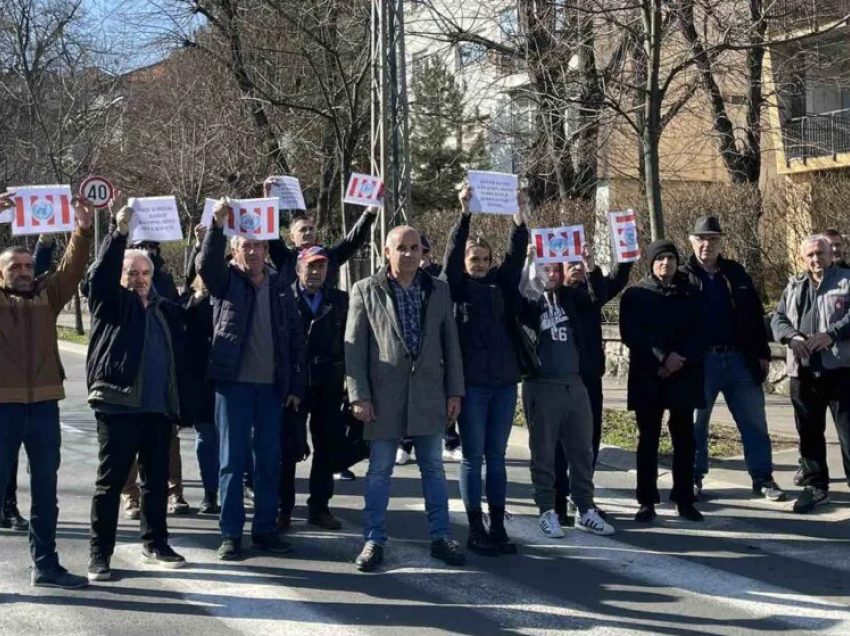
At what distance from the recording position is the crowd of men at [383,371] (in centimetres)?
643

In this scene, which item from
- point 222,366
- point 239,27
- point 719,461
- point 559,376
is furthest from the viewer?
point 239,27

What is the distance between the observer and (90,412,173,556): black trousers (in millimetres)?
6492

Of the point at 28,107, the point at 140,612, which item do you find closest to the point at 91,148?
the point at 28,107

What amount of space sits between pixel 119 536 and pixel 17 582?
46.0 inches

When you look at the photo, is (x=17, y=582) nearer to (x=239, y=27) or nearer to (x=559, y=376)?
(x=559, y=376)

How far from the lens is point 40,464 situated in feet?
20.6

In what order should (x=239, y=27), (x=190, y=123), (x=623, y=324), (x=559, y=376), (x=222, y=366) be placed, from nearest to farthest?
(x=222, y=366)
(x=559, y=376)
(x=623, y=324)
(x=239, y=27)
(x=190, y=123)

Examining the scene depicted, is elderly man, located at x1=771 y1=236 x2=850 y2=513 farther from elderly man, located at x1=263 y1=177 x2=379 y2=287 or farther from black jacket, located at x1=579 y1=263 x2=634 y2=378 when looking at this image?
elderly man, located at x1=263 y1=177 x2=379 y2=287

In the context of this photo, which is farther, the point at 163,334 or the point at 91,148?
the point at 91,148

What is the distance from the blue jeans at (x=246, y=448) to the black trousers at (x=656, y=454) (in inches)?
107

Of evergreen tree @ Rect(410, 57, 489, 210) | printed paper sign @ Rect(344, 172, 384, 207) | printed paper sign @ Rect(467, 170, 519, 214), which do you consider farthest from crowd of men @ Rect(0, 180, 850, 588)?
evergreen tree @ Rect(410, 57, 489, 210)

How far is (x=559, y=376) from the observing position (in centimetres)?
748

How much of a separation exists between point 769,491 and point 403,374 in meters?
3.55

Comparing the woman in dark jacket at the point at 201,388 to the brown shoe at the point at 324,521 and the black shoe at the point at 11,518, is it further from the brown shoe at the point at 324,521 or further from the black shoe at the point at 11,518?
the black shoe at the point at 11,518
